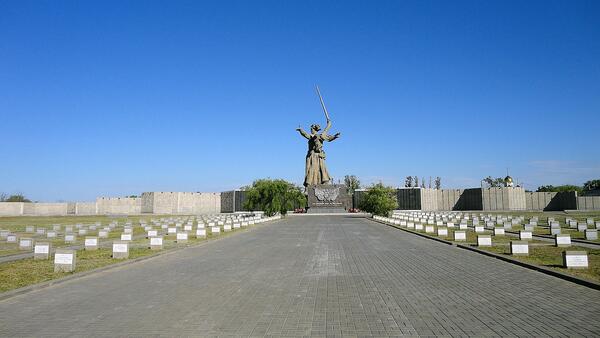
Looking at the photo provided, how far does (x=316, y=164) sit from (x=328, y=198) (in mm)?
8428

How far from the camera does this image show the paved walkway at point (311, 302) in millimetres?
6539

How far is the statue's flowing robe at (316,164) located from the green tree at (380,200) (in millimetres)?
23392

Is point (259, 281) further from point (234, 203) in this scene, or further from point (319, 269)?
point (234, 203)

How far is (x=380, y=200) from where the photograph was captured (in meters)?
52.0

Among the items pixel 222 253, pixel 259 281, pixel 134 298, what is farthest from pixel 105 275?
pixel 222 253

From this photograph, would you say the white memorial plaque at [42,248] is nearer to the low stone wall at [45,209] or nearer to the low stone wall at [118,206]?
the low stone wall at [118,206]

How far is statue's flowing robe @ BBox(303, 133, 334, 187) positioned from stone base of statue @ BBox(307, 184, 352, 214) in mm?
4438

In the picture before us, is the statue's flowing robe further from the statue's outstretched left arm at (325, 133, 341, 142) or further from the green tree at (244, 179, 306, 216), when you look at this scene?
the green tree at (244, 179, 306, 216)

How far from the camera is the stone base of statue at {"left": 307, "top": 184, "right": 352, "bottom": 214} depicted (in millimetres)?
73438

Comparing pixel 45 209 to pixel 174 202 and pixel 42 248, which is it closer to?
pixel 174 202

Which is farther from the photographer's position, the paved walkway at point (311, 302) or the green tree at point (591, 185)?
the green tree at point (591, 185)

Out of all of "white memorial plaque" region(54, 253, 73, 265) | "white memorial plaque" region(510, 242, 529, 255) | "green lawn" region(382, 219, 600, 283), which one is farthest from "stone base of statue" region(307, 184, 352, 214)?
"white memorial plaque" region(54, 253, 73, 265)

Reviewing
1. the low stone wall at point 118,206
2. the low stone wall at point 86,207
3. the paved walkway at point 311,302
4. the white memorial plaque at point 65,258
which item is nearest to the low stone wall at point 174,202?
the low stone wall at point 118,206

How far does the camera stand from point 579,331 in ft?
20.4
